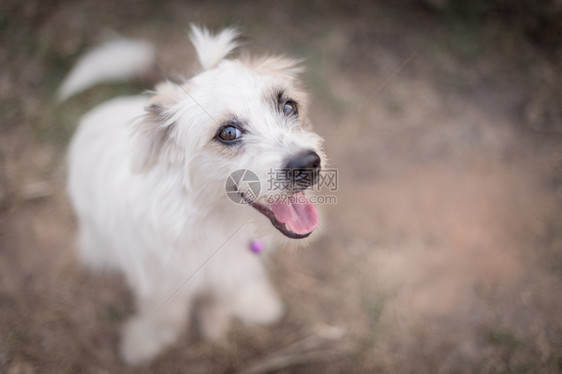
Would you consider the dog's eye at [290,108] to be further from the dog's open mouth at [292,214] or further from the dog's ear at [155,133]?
the dog's ear at [155,133]

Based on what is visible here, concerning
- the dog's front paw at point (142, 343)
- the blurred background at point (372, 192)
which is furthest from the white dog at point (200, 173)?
the blurred background at point (372, 192)

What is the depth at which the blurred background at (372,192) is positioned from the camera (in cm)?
299

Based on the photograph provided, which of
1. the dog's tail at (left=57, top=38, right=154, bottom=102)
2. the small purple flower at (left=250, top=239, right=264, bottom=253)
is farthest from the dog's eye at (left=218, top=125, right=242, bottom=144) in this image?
the dog's tail at (left=57, top=38, right=154, bottom=102)

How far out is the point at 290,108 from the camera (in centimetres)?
204

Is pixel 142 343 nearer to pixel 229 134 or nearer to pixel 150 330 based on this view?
pixel 150 330

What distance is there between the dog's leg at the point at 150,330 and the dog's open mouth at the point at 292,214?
1.12 meters

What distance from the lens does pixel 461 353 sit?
2.96m

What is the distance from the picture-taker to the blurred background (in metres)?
2.99

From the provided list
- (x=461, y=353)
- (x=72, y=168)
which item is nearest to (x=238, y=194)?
(x=72, y=168)

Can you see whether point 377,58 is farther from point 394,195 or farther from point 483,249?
point 483,249

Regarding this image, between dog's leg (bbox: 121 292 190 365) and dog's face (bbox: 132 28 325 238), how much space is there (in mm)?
1154

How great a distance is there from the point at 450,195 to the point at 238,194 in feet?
8.12

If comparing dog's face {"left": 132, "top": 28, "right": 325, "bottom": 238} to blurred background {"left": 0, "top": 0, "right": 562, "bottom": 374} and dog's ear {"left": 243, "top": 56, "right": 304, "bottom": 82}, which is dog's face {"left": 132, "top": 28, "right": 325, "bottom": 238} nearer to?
dog's ear {"left": 243, "top": 56, "right": 304, "bottom": 82}

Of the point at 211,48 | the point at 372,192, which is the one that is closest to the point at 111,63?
the point at 211,48
